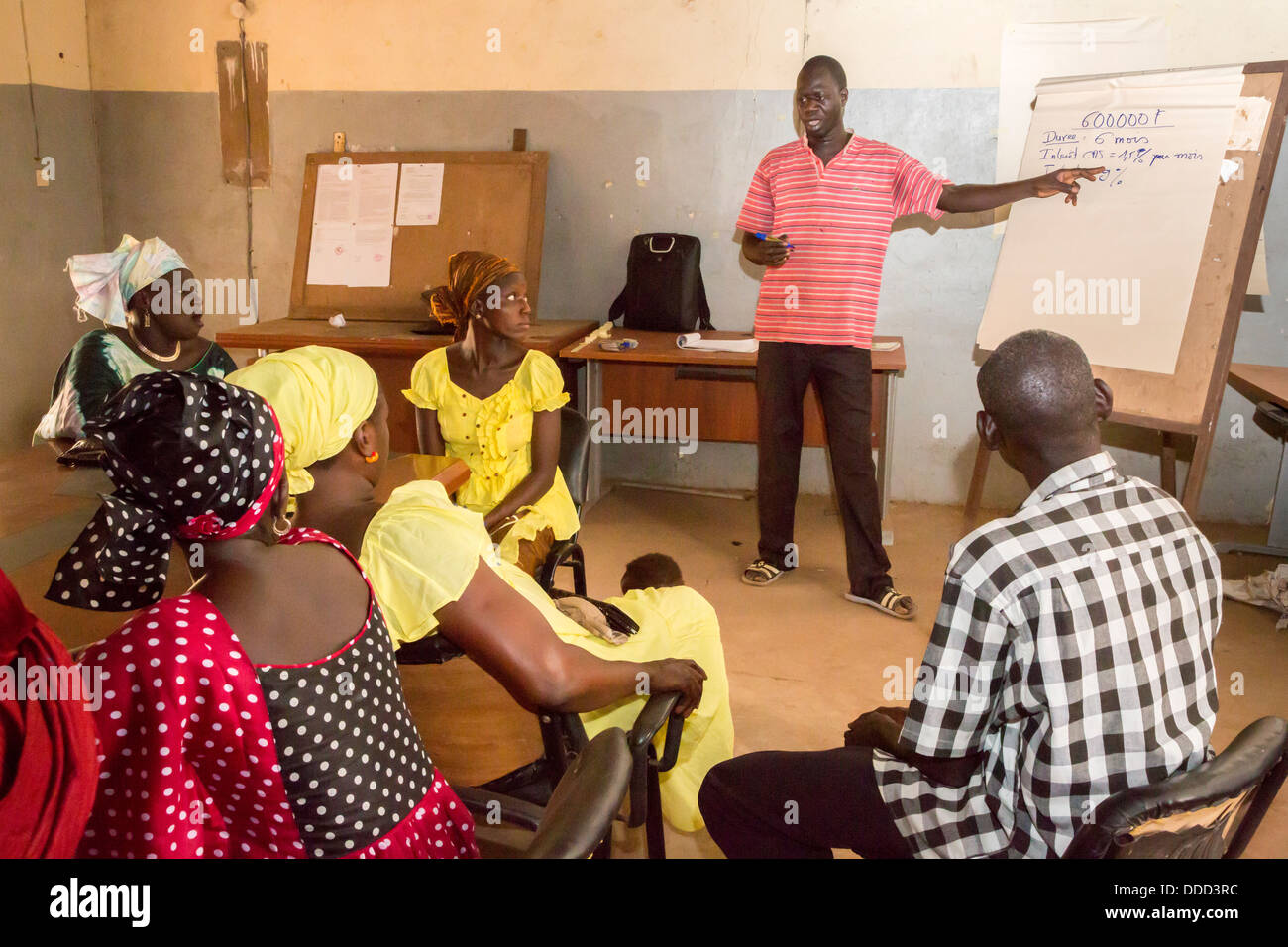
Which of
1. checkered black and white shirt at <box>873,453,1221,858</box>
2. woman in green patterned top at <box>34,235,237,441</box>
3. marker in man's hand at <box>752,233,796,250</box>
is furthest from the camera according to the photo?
marker in man's hand at <box>752,233,796,250</box>

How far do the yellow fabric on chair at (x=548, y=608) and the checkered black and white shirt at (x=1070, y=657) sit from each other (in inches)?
23.3

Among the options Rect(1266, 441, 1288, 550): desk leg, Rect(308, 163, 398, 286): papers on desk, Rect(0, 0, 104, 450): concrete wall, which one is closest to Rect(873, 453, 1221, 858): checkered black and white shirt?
Rect(1266, 441, 1288, 550): desk leg

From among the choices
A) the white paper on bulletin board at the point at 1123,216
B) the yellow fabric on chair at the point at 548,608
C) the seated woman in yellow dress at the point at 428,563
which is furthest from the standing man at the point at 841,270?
the seated woman in yellow dress at the point at 428,563

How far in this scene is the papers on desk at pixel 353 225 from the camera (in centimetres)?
514

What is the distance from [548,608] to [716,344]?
8.81 feet

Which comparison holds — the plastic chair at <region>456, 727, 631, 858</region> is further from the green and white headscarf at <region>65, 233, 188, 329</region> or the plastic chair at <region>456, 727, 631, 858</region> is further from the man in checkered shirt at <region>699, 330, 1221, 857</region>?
the green and white headscarf at <region>65, 233, 188, 329</region>

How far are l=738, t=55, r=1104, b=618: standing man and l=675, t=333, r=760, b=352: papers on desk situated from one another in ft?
1.83

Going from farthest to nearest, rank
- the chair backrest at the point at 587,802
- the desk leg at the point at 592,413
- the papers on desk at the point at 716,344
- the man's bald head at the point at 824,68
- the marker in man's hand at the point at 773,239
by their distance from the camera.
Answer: the desk leg at the point at 592,413, the papers on desk at the point at 716,344, the marker in man's hand at the point at 773,239, the man's bald head at the point at 824,68, the chair backrest at the point at 587,802

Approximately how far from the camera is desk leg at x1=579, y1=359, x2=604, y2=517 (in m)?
4.41

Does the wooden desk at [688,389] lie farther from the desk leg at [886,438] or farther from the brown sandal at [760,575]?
the brown sandal at [760,575]

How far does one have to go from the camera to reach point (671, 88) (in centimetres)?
474

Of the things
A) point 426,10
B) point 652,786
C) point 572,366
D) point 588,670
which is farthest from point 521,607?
point 426,10

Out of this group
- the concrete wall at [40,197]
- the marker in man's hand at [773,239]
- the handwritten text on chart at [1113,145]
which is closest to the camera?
the handwritten text on chart at [1113,145]

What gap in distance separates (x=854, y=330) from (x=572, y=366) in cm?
169
